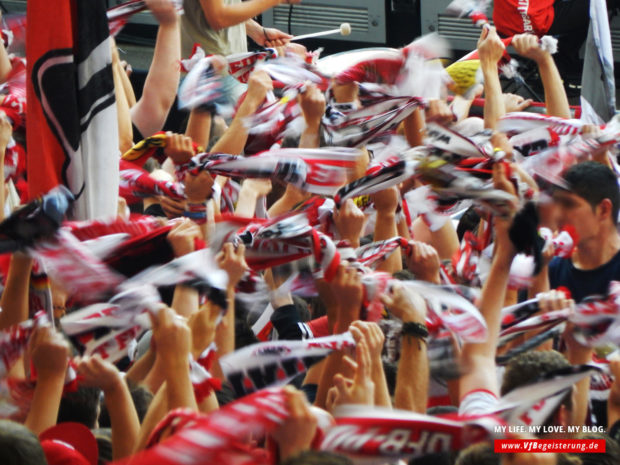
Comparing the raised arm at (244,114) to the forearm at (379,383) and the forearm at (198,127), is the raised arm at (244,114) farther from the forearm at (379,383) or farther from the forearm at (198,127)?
the forearm at (379,383)

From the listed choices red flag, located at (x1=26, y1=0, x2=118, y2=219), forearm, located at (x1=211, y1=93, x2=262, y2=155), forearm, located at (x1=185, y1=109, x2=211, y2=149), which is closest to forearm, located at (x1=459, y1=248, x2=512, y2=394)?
red flag, located at (x1=26, y1=0, x2=118, y2=219)

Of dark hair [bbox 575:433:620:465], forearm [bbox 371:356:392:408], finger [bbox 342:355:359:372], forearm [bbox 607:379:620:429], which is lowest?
forearm [bbox 607:379:620:429]

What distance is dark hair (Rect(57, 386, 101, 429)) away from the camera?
8.77 feet

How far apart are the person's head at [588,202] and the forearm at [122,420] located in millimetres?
1740

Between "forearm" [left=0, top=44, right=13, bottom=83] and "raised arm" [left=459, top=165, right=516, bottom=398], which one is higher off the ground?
"forearm" [left=0, top=44, right=13, bottom=83]

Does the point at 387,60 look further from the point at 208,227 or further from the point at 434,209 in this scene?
the point at 208,227

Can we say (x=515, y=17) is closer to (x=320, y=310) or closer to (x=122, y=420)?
(x=320, y=310)

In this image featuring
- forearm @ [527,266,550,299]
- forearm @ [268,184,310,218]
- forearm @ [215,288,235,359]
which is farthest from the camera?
forearm @ [268,184,310,218]

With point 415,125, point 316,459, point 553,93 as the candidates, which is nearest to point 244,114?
point 415,125

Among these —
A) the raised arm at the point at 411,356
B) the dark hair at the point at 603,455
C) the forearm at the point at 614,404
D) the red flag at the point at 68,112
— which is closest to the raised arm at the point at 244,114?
the red flag at the point at 68,112

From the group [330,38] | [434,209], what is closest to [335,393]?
[434,209]

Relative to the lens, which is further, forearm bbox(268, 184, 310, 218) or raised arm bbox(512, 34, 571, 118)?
raised arm bbox(512, 34, 571, 118)

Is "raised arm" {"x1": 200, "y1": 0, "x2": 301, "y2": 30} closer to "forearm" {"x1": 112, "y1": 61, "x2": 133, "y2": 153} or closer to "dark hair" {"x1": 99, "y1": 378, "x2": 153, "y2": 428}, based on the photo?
"forearm" {"x1": 112, "y1": 61, "x2": 133, "y2": 153}

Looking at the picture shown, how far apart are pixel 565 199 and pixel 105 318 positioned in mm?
1709
